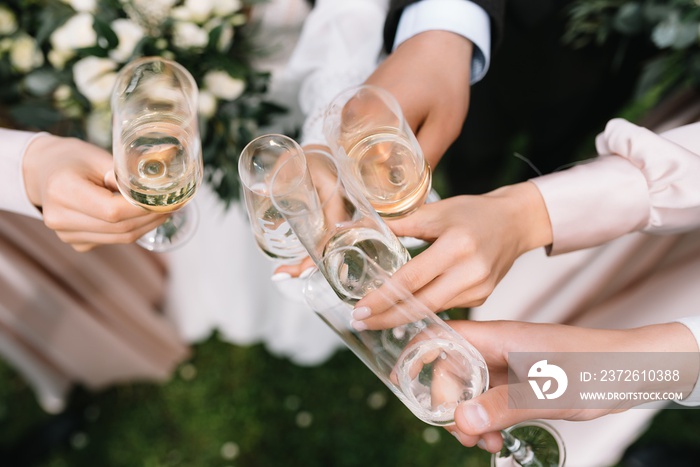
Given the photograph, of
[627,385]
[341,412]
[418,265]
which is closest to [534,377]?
[627,385]

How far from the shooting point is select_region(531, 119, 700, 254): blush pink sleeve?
117cm

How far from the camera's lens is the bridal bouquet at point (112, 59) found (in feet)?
4.60

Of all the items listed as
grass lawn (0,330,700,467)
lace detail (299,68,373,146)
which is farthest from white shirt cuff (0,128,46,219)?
grass lawn (0,330,700,467)

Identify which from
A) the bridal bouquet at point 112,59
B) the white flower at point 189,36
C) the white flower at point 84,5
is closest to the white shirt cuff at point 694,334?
the bridal bouquet at point 112,59

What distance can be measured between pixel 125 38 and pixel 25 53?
0.28m

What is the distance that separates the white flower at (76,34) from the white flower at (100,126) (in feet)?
0.52

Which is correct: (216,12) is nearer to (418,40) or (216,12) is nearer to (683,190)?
(418,40)

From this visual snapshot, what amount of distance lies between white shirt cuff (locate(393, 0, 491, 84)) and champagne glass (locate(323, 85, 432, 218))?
393mm

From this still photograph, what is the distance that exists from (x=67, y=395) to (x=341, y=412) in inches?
44.4

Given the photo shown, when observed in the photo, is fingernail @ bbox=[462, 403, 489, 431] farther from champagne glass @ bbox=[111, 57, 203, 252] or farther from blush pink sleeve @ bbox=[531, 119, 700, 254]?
champagne glass @ bbox=[111, 57, 203, 252]

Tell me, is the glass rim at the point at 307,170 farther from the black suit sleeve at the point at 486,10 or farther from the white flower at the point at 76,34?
the white flower at the point at 76,34

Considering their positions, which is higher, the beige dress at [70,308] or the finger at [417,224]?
the finger at [417,224]

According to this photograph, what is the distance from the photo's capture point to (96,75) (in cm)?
140

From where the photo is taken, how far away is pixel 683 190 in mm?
1160
